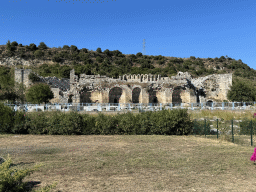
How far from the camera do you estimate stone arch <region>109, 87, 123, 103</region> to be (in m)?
35.8

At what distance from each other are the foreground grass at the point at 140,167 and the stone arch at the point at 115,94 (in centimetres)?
2715

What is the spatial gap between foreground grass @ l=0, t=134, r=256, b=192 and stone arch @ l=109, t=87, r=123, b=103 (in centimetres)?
2715

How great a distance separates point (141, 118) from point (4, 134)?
8.32 m

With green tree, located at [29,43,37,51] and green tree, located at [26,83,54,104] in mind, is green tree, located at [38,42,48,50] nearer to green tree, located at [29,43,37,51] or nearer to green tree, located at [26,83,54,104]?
green tree, located at [29,43,37,51]

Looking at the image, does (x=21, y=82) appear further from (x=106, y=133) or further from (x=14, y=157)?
(x=14, y=157)

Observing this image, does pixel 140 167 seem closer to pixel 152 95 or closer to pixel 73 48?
pixel 152 95

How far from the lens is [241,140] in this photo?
10508 millimetres

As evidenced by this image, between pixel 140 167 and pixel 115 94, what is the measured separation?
30506mm

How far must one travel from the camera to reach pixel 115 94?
119 feet

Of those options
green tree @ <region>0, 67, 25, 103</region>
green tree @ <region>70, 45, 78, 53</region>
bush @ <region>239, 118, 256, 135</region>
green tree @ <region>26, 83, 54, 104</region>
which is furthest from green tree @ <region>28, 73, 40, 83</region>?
bush @ <region>239, 118, 256, 135</region>

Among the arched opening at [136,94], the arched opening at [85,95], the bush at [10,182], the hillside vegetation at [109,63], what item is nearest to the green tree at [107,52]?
the hillside vegetation at [109,63]

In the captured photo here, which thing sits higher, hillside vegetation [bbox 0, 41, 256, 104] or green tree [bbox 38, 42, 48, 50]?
green tree [bbox 38, 42, 48, 50]

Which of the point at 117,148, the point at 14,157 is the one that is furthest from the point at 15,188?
the point at 117,148

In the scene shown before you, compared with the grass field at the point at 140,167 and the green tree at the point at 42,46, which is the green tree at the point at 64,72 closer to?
the green tree at the point at 42,46
